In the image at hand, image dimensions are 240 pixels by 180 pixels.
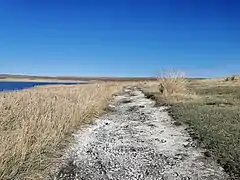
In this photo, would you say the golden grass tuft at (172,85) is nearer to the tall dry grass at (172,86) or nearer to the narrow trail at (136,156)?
the tall dry grass at (172,86)

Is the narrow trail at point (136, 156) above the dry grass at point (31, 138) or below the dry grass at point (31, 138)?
below

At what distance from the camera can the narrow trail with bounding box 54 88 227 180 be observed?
22.6 feet

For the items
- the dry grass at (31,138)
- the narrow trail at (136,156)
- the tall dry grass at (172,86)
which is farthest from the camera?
the tall dry grass at (172,86)

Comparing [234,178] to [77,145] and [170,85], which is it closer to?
[77,145]

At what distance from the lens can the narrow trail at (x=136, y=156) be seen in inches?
271

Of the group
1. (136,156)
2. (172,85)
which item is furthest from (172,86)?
(136,156)

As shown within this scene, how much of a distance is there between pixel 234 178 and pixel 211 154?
1.65 m

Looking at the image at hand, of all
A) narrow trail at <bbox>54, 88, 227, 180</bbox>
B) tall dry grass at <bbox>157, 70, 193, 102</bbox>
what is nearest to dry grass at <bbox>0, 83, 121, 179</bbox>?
narrow trail at <bbox>54, 88, 227, 180</bbox>

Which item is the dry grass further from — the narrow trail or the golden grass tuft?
the golden grass tuft

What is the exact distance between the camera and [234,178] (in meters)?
6.48

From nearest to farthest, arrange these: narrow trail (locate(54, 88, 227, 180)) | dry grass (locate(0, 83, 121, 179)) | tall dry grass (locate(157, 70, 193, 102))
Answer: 1. dry grass (locate(0, 83, 121, 179))
2. narrow trail (locate(54, 88, 227, 180))
3. tall dry grass (locate(157, 70, 193, 102))

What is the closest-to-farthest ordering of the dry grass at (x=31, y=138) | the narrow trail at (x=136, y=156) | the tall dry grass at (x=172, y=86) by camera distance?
the dry grass at (x=31, y=138) → the narrow trail at (x=136, y=156) → the tall dry grass at (x=172, y=86)

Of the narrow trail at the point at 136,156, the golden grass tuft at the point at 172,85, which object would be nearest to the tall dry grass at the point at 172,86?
the golden grass tuft at the point at 172,85

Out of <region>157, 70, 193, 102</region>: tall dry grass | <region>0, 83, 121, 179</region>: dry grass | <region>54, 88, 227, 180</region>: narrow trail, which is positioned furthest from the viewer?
<region>157, 70, 193, 102</region>: tall dry grass
